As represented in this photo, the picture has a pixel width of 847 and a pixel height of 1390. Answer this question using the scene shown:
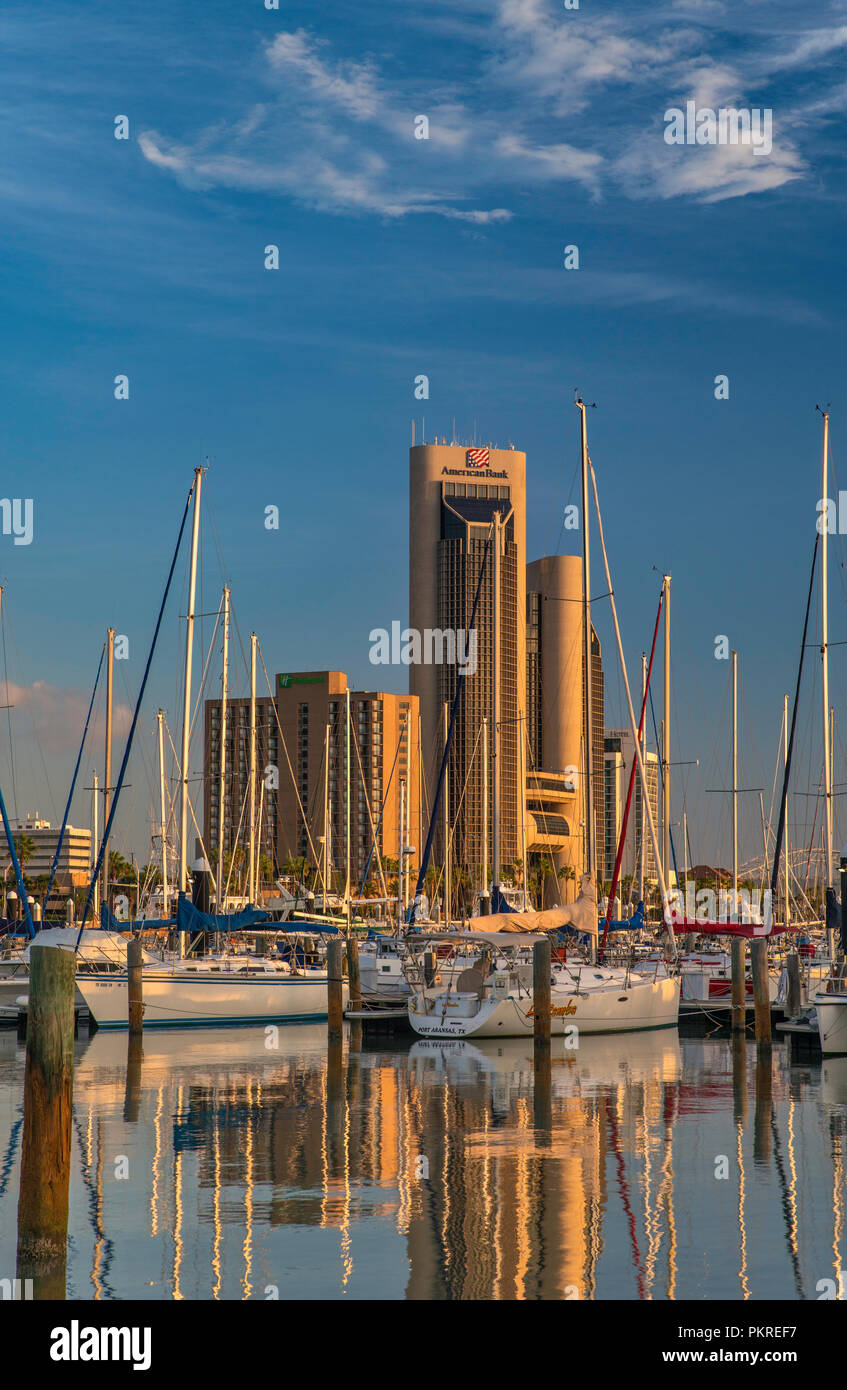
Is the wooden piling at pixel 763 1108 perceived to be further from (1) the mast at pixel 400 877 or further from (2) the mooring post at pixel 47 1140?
(1) the mast at pixel 400 877

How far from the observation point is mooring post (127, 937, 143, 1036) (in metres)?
41.8

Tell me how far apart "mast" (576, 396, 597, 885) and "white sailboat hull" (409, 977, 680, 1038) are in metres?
3.68

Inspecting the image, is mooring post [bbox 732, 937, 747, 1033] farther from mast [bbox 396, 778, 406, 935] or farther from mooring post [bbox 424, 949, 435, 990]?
mast [bbox 396, 778, 406, 935]

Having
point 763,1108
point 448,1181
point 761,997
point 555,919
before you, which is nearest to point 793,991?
point 761,997

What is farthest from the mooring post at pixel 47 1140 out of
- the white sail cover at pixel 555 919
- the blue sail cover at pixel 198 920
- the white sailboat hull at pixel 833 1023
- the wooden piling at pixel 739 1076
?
the blue sail cover at pixel 198 920

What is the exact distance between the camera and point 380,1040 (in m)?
43.4

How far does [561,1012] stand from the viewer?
137ft

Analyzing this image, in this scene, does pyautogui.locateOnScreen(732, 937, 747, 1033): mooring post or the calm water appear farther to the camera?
pyautogui.locateOnScreen(732, 937, 747, 1033): mooring post

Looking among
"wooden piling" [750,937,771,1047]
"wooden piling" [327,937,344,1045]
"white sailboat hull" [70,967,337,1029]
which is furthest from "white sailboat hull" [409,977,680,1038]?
"white sailboat hull" [70,967,337,1029]

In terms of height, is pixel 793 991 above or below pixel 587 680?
below

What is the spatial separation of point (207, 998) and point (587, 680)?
53.3ft

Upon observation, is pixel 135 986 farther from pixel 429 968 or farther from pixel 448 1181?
pixel 448 1181

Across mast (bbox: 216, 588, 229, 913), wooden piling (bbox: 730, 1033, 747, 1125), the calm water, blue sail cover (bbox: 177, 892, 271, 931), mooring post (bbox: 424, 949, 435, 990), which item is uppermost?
mast (bbox: 216, 588, 229, 913)
